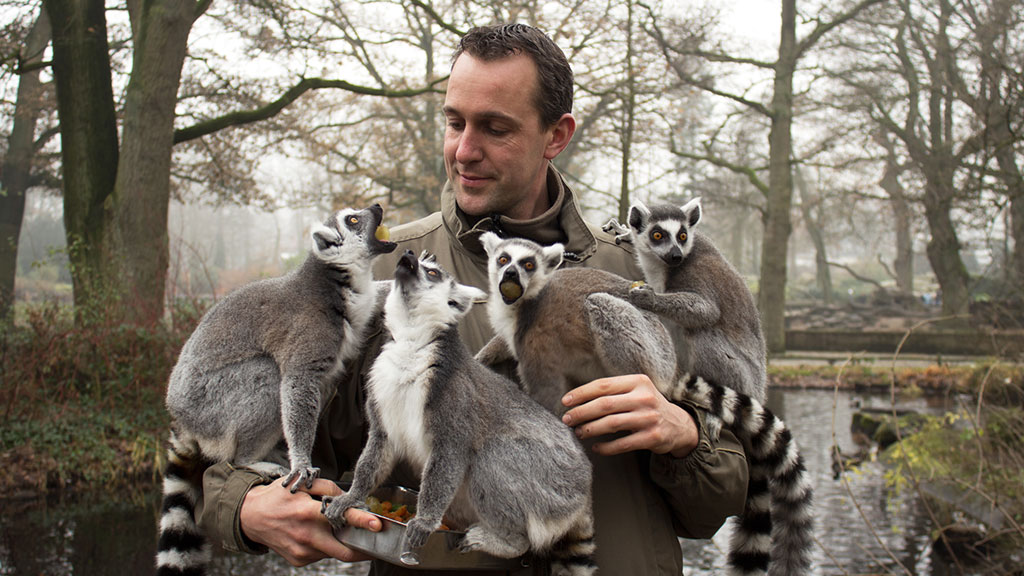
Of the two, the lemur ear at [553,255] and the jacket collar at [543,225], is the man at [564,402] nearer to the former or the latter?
the jacket collar at [543,225]

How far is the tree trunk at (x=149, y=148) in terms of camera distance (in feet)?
31.7

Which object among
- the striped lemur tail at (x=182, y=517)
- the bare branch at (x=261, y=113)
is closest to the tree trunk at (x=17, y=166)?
the bare branch at (x=261, y=113)

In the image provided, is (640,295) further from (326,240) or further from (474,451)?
(326,240)

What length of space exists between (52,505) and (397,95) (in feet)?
26.0

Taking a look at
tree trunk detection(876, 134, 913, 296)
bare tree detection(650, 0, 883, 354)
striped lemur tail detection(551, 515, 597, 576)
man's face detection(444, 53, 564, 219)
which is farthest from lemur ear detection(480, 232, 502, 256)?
tree trunk detection(876, 134, 913, 296)

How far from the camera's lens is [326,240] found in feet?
7.46

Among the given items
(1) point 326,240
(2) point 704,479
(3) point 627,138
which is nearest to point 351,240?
(1) point 326,240

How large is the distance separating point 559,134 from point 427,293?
0.80 meters

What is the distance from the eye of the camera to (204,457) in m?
2.21

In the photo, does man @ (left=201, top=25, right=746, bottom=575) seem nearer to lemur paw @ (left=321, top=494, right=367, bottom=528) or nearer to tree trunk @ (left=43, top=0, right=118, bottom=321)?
lemur paw @ (left=321, top=494, right=367, bottom=528)

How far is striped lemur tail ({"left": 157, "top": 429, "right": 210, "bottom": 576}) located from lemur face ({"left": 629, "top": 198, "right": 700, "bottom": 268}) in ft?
5.71

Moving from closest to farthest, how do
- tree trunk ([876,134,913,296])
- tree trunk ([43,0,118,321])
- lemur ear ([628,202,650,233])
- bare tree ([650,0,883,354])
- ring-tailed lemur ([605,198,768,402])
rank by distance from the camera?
ring-tailed lemur ([605,198,768,402]) → lemur ear ([628,202,650,233]) → tree trunk ([43,0,118,321]) → bare tree ([650,0,883,354]) → tree trunk ([876,134,913,296])

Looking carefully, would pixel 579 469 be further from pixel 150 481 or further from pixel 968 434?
pixel 150 481

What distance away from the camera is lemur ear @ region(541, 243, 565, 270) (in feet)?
6.98
